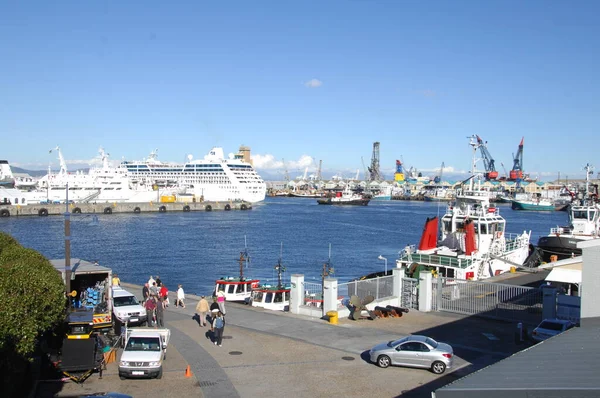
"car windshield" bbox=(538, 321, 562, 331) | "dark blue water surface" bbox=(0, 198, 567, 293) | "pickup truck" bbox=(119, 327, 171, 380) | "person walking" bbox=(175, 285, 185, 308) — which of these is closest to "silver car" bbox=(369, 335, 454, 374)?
"car windshield" bbox=(538, 321, 562, 331)

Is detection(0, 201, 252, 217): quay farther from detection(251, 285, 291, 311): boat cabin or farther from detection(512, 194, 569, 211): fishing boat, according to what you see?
detection(251, 285, 291, 311): boat cabin

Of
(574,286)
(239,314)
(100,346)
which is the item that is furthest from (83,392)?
(574,286)

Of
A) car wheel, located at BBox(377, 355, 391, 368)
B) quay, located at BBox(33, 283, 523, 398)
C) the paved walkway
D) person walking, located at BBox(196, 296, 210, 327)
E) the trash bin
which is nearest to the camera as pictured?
quay, located at BBox(33, 283, 523, 398)

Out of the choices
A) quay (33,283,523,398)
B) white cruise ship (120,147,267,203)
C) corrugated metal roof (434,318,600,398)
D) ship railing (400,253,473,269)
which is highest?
white cruise ship (120,147,267,203)

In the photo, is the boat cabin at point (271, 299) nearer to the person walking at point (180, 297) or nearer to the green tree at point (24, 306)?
the person walking at point (180, 297)

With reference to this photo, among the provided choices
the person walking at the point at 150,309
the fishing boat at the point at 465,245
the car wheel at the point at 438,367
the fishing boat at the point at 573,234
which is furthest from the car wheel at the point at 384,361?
the fishing boat at the point at 573,234

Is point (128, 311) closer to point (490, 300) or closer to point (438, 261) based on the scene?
point (490, 300)

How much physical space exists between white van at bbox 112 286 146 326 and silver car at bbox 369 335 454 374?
690cm

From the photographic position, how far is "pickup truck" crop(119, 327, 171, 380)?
1096cm

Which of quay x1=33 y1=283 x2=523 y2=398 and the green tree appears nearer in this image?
the green tree

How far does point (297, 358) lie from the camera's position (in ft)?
41.0

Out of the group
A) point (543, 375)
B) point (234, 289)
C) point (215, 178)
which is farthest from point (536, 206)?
point (543, 375)

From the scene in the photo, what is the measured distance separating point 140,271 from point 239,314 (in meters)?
23.4

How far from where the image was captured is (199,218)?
89625 mm
